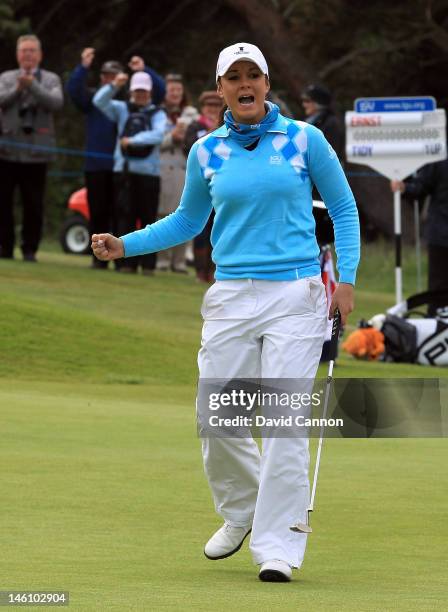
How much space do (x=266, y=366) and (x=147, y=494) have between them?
6.90ft

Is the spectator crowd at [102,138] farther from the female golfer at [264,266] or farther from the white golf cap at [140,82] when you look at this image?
the female golfer at [264,266]

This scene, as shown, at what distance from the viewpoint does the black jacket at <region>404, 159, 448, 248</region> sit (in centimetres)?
1820

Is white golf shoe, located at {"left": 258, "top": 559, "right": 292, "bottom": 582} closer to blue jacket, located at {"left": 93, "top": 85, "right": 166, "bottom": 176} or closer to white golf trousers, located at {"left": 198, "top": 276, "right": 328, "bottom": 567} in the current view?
white golf trousers, located at {"left": 198, "top": 276, "right": 328, "bottom": 567}

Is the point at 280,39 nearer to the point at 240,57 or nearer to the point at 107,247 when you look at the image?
the point at 107,247

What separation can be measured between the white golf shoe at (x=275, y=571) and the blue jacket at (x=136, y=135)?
1455cm

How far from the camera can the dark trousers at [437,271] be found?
59.9ft

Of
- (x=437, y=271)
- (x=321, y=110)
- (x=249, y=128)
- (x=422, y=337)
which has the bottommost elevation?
(x=422, y=337)

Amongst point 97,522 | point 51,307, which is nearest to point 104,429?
point 97,522

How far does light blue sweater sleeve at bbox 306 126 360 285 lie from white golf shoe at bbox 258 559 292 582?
115 centimetres

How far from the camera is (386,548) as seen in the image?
7.31 meters

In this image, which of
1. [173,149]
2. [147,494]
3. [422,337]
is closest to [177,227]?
[147,494]

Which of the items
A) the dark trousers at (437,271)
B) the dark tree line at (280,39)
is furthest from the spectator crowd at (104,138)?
the dark tree line at (280,39)

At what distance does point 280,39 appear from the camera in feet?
111

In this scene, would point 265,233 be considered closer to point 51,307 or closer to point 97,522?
point 97,522
